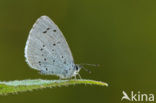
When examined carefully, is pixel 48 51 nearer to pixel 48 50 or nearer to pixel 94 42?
pixel 48 50

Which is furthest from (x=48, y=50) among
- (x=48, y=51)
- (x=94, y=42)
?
(x=94, y=42)

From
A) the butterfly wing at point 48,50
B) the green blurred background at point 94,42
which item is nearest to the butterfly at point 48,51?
the butterfly wing at point 48,50

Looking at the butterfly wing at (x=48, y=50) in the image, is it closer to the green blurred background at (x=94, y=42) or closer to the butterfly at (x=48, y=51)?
the butterfly at (x=48, y=51)

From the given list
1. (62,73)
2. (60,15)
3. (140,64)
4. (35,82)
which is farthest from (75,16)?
(35,82)

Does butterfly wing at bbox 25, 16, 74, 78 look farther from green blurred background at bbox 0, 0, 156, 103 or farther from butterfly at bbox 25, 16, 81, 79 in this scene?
green blurred background at bbox 0, 0, 156, 103

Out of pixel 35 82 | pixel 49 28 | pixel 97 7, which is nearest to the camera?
pixel 35 82

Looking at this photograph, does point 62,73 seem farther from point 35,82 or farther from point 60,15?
point 60,15

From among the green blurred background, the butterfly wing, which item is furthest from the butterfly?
the green blurred background
